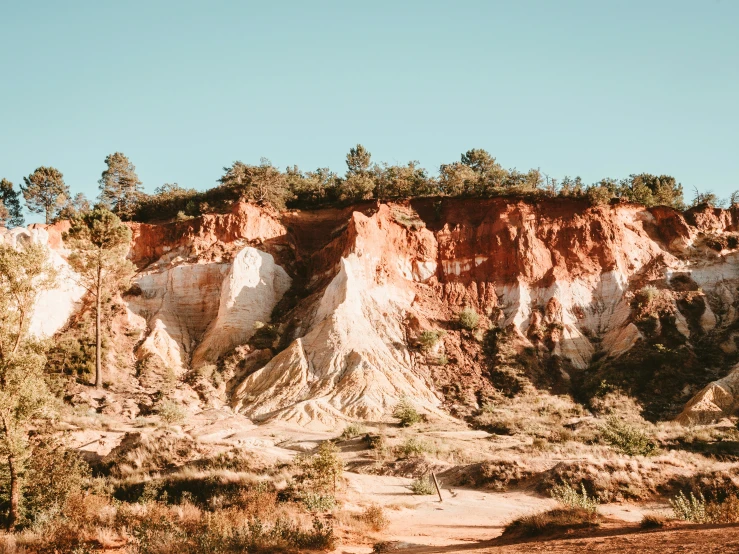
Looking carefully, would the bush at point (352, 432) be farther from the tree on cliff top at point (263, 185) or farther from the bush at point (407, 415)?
the tree on cliff top at point (263, 185)

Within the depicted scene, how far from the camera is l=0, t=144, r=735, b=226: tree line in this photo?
4684 centimetres

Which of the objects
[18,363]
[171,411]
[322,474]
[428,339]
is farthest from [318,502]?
[428,339]

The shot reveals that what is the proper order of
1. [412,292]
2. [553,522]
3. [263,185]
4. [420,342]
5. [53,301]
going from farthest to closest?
[263,185], [412,292], [53,301], [420,342], [553,522]

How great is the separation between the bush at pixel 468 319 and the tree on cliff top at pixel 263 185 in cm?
1885

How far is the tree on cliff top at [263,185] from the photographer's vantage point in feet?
158

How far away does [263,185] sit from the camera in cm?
4831

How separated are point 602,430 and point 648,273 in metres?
19.2

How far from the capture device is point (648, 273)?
1567 inches

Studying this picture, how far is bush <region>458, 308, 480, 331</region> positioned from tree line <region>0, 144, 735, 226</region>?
1176 centimetres

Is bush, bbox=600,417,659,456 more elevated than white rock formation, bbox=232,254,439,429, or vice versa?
white rock formation, bbox=232,254,439,429

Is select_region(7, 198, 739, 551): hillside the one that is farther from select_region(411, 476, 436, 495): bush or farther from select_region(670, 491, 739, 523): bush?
select_region(670, 491, 739, 523): bush

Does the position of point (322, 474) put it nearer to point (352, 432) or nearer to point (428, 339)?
point (352, 432)

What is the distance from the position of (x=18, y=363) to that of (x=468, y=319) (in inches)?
1102

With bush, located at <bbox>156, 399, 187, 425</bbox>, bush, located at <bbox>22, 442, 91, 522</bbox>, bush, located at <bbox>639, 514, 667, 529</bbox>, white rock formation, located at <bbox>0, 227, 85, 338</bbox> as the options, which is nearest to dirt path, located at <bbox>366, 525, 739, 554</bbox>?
bush, located at <bbox>639, 514, 667, 529</bbox>
